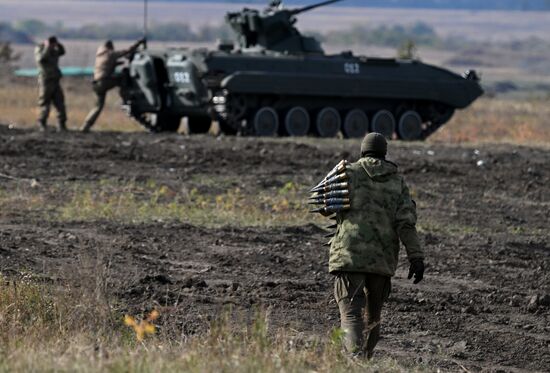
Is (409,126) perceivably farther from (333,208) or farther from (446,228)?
(333,208)

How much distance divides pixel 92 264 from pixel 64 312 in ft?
1.60

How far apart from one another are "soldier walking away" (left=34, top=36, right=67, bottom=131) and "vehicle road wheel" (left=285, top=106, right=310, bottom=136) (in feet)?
13.7

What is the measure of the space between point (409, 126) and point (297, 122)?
104 inches

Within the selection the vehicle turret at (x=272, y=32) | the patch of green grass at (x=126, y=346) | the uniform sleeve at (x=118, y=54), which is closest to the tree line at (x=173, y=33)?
the vehicle turret at (x=272, y=32)

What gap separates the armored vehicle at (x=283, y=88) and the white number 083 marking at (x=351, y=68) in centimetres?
2

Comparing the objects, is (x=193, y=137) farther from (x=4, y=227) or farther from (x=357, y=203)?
(x=357, y=203)

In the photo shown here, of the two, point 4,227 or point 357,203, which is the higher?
point 357,203

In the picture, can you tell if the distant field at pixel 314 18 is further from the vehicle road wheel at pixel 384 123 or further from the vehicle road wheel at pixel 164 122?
the vehicle road wheel at pixel 384 123

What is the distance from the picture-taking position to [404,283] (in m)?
13.5

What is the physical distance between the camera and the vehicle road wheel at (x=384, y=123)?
30.5 meters

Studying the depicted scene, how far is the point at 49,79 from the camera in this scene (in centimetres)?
2889

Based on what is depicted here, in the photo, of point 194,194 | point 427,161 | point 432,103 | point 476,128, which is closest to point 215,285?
point 194,194

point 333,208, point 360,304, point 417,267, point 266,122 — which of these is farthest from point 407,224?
point 266,122

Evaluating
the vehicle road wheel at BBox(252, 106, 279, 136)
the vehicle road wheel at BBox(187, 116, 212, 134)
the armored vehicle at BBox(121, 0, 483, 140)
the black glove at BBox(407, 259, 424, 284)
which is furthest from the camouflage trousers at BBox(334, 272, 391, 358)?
the vehicle road wheel at BBox(187, 116, 212, 134)
